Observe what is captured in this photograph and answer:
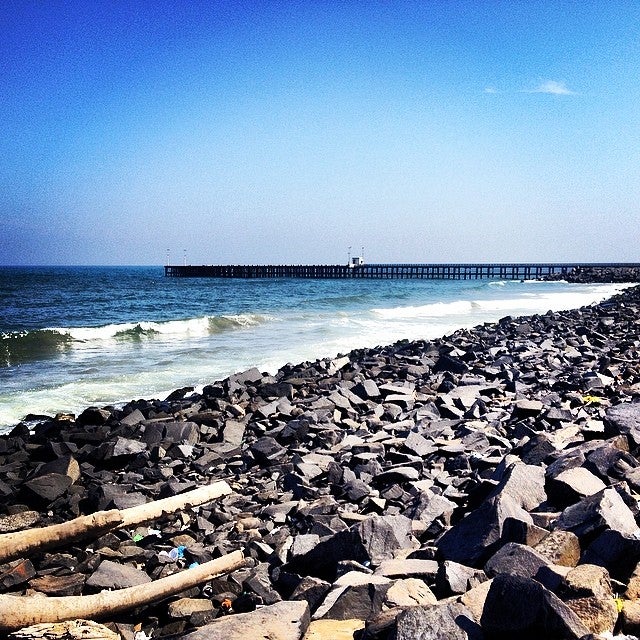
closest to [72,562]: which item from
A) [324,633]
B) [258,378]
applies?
[324,633]

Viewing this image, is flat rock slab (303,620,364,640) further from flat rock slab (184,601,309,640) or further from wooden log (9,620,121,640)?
wooden log (9,620,121,640)

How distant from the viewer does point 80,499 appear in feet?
15.8

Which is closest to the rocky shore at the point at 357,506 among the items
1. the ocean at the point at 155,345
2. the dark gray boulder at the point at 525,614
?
the dark gray boulder at the point at 525,614

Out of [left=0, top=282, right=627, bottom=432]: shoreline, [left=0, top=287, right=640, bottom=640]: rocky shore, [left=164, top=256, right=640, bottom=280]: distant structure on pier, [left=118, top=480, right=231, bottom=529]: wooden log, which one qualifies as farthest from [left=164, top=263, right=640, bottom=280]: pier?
[left=118, top=480, right=231, bottom=529]: wooden log

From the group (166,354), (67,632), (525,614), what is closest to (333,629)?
(525,614)

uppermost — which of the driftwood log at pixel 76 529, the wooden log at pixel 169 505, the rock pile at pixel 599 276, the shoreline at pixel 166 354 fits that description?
the rock pile at pixel 599 276

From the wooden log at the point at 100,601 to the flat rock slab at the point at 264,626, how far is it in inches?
22.6

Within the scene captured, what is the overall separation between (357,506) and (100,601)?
1.92 meters

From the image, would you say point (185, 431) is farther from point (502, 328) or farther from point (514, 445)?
point (502, 328)

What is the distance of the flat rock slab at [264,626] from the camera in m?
2.41

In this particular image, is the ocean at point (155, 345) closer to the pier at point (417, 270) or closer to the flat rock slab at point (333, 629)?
the flat rock slab at point (333, 629)

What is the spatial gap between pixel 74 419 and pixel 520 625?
22.3 ft

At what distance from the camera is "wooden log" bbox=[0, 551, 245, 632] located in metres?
2.54

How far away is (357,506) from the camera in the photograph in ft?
14.0
